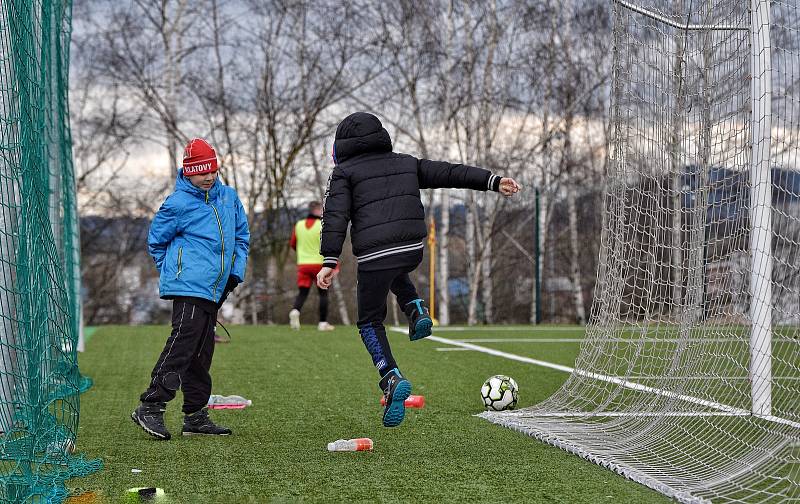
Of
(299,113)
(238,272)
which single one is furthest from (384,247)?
(299,113)

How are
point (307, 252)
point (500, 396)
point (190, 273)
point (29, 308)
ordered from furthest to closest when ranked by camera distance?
point (307, 252)
point (500, 396)
point (190, 273)
point (29, 308)

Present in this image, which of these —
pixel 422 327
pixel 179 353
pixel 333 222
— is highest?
pixel 333 222

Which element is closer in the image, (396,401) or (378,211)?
(396,401)

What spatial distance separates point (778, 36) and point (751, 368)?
194cm

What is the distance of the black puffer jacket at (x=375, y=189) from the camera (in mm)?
5492

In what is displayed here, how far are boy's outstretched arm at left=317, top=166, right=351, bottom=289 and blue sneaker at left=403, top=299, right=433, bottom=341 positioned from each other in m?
0.54

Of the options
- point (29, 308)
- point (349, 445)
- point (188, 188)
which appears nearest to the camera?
point (29, 308)

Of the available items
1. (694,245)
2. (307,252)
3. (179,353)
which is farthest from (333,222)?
(307,252)

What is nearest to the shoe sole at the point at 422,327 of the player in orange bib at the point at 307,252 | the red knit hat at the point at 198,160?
the red knit hat at the point at 198,160

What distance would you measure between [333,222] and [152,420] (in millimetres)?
1454

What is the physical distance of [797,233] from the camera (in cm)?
527

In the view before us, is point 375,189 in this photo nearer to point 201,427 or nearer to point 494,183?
point 494,183

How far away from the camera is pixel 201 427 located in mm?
5812

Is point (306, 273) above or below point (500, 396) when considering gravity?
above
